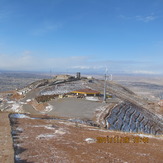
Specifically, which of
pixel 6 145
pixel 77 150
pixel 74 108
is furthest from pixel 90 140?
pixel 74 108

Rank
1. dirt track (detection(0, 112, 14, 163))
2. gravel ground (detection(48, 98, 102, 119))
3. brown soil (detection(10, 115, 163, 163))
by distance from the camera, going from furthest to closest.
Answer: gravel ground (detection(48, 98, 102, 119)), brown soil (detection(10, 115, 163, 163)), dirt track (detection(0, 112, 14, 163))

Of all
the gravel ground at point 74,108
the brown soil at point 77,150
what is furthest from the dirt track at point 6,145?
the gravel ground at point 74,108

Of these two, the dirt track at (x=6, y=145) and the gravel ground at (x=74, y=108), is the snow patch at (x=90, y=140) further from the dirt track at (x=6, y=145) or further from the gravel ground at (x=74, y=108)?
the gravel ground at (x=74, y=108)

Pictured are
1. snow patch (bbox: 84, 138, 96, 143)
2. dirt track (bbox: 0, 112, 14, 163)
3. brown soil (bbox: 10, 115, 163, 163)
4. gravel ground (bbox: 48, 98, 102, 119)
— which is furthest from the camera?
gravel ground (bbox: 48, 98, 102, 119)

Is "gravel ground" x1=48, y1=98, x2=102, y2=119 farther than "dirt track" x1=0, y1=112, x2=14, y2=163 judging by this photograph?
Yes

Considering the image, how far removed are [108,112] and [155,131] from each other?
1047cm

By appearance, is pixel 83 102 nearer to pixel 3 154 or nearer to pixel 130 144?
pixel 130 144

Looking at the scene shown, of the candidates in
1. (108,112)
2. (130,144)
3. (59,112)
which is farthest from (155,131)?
(130,144)

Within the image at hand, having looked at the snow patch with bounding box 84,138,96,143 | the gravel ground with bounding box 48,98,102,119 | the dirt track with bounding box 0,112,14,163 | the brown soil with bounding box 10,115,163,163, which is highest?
the dirt track with bounding box 0,112,14,163

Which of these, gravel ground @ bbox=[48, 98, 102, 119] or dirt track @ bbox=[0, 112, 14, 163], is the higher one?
dirt track @ bbox=[0, 112, 14, 163]

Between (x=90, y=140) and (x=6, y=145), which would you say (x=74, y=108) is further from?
(x=6, y=145)

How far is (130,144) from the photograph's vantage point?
47.5 ft

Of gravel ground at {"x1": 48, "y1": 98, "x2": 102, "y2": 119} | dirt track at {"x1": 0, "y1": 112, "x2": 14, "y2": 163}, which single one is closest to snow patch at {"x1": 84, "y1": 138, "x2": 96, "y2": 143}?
dirt track at {"x1": 0, "y1": 112, "x2": 14, "y2": 163}

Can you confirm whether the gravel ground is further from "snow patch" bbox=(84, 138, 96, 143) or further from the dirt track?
the dirt track
